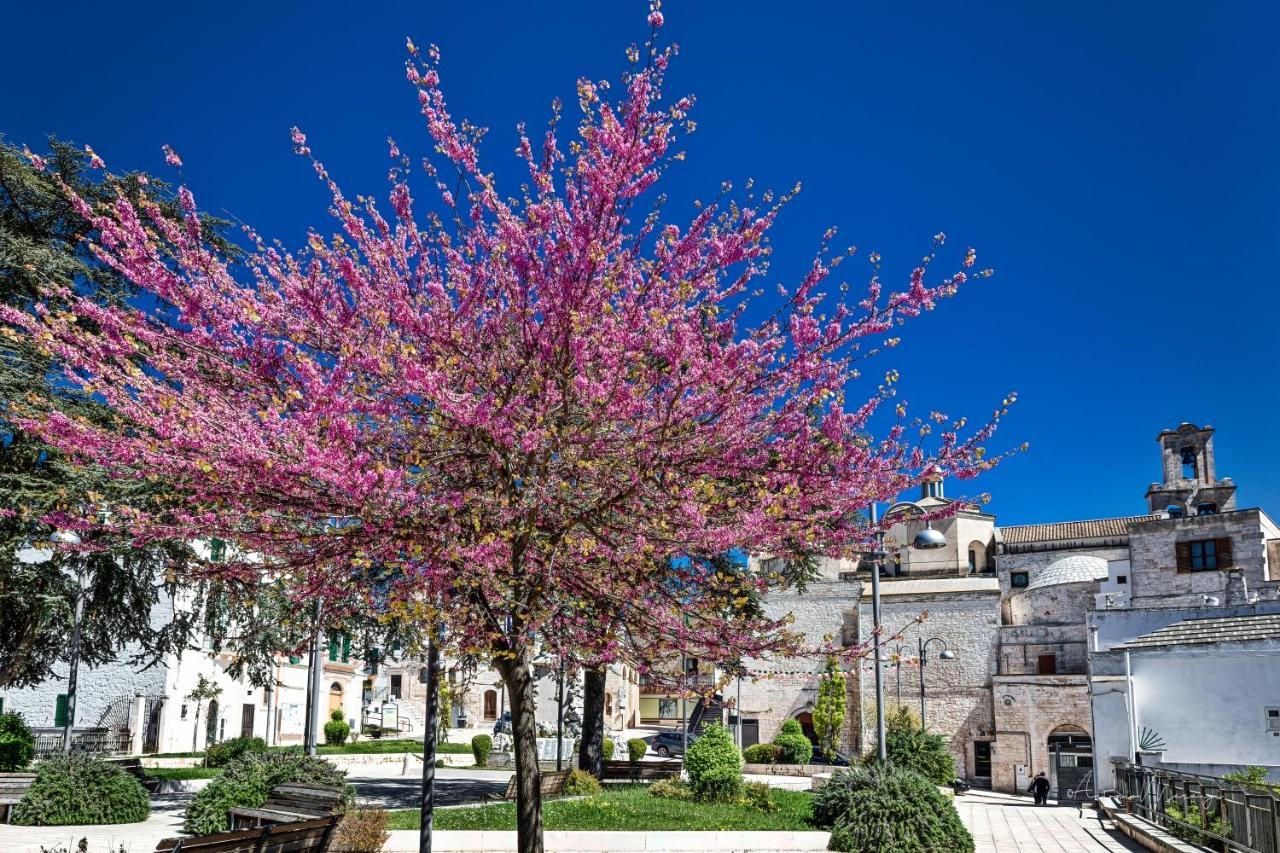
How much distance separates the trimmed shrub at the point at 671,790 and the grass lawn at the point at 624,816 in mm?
909

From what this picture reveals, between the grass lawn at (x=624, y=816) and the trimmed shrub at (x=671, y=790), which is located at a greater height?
the grass lawn at (x=624, y=816)

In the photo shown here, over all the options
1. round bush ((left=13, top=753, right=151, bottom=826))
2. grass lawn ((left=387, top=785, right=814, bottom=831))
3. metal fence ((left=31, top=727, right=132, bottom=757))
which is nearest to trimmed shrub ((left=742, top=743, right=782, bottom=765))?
grass lawn ((left=387, top=785, right=814, bottom=831))

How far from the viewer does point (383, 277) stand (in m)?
8.06

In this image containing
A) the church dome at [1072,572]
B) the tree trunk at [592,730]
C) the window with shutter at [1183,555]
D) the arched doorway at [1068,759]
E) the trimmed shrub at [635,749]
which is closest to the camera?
the tree trunk at [592,730]

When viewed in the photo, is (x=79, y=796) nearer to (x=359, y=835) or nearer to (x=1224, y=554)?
(x=359, y=835)

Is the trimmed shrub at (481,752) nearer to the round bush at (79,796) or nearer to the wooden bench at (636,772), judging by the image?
the wooden bench at (636,772)

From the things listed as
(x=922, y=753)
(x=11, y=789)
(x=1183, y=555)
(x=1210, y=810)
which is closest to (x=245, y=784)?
(x=11, y=789)

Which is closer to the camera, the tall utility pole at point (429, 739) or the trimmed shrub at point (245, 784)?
the tall utility pole at point (429, 739)

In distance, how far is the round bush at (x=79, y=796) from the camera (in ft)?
51.3

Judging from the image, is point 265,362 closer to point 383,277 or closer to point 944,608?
point 383,277

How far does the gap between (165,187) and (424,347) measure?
1416cm

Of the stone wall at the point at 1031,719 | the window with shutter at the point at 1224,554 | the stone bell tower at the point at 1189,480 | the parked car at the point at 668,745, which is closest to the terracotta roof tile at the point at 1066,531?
the stone bell tower at the point at 1189,480

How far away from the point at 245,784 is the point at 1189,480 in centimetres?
5087

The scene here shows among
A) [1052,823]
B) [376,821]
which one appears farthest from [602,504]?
[1052,823]
